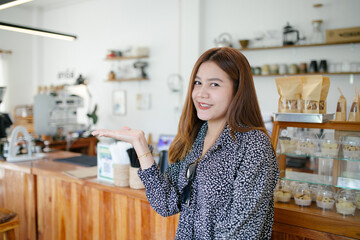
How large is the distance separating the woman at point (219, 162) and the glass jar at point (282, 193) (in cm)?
43

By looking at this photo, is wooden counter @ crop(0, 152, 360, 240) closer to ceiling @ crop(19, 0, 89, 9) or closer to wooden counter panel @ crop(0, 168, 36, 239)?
wooden counter panel @ crop(0, 168, 36, 239)

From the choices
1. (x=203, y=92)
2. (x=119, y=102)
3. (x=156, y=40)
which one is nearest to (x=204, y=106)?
(x=203, y=92)

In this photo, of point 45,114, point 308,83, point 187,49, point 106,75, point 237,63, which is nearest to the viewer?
→ point 237,63

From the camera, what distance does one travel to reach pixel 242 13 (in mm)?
4859

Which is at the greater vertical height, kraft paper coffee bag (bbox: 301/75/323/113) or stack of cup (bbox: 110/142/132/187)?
kraft paper coffee bag (bbox: 301/75/323/113)

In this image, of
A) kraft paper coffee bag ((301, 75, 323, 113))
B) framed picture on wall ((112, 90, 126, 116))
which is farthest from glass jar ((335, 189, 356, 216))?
framed picture on wall ((112, 90, 126, 116))

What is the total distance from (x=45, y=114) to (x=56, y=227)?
2.60 m

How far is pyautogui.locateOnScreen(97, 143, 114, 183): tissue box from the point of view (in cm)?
218

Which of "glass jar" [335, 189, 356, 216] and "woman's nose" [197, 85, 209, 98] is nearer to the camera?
"woman's nose" [197, 85, 209, 98]

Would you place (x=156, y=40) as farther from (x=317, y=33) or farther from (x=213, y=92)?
(x=213, y=92)

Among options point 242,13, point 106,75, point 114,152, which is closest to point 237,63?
point 114,152

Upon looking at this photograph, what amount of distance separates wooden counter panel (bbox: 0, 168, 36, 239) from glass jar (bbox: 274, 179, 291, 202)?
1.98 meters

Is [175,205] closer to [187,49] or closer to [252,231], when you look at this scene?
[252,231]

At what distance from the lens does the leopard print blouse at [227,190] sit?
1.12 metres
